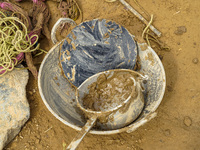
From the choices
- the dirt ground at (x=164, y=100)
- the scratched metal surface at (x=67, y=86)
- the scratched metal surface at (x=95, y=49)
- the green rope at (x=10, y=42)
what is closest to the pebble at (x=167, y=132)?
the dirt ground at (x=164, y=100)

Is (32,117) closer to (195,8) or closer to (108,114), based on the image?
(108,114)

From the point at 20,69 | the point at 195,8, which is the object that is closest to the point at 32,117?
the point at 20,69

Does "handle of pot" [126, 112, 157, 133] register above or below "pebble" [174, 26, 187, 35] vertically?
below

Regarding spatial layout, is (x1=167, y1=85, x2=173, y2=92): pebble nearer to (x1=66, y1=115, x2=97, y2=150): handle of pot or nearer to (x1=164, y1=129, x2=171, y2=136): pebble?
(x1=164, y1=129, x2=171, y2=136): pebble

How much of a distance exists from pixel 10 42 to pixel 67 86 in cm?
74

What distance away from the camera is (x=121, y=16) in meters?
2.31

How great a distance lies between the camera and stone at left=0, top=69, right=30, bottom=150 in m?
1.72

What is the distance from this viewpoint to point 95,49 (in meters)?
1.71

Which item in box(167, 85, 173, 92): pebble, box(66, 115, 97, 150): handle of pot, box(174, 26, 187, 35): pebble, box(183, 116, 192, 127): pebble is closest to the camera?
box(66, 115, 97, 150): handle of pot

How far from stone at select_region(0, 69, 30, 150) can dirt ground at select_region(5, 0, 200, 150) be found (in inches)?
4.6

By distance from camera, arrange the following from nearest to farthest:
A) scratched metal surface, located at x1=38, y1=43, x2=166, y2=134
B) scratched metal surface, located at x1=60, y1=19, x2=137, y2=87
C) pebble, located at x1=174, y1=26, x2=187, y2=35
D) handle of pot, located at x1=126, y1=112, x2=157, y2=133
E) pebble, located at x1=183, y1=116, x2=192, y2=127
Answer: handle of pot, located at x1=126, y1=112, x2=157, y2=133, scratched metal surface, located at x1=38, y1=43, x2=166, y2=134, scratched metal surface, located at x1=60, y1=19, x2=137, y2=87, pebble, located at x1=183, y1=116, x2=192, y2=127, pebble, located at x1=174, y1=26, x2=187, y2=35

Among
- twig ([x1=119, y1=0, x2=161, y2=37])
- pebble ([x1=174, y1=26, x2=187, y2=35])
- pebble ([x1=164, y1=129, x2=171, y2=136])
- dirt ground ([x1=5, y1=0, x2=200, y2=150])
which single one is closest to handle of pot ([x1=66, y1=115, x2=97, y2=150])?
dirt ground ([x1=5, y1=0, x2=200, y2=150])

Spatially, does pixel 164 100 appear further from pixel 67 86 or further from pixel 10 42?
pixel 10 42

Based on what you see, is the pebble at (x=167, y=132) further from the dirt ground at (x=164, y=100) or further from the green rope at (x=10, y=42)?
the green rope at (x=10, y=42)
